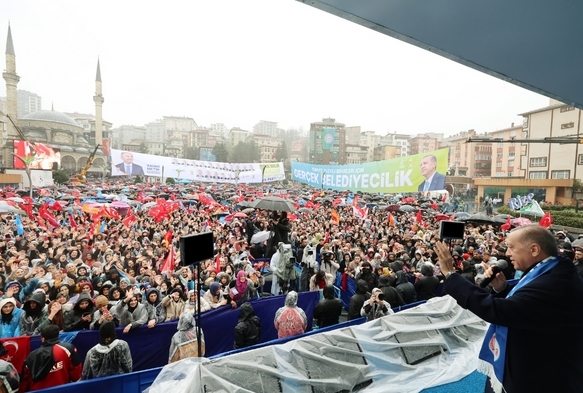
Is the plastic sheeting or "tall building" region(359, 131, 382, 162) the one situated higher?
"tall building" region(359, 131, 382, 162)

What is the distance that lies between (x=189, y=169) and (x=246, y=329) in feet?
118

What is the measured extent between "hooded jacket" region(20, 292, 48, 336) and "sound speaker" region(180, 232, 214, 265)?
2815mm

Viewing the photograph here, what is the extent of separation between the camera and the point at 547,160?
31.8m

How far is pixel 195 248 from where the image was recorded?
2943 mm

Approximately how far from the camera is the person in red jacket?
10.2 ft

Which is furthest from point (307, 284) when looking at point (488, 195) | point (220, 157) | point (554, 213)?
point (220, 157)

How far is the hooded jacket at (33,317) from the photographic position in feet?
13.7

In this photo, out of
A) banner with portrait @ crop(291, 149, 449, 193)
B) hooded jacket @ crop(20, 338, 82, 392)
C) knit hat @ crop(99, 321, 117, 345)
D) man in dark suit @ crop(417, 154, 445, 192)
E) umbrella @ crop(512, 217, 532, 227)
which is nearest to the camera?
hooded jacket @ crop(20, 338, 82, 392)

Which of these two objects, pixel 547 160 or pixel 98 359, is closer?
pixel 98 359

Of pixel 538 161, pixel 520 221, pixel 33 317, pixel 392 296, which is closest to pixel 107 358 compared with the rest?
pixel 33 317

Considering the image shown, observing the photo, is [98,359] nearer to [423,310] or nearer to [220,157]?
[423,310]

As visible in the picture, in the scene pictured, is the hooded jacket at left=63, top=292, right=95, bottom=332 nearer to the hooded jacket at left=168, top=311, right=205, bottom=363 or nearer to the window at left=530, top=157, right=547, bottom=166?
the hooded jacket at left=168, top=311, right=205, bottom=363

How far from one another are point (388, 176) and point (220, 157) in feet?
166

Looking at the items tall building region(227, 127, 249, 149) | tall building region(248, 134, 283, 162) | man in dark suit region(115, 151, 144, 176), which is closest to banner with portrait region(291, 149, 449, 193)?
man in dark suit region(115, 151, 144, 176)
